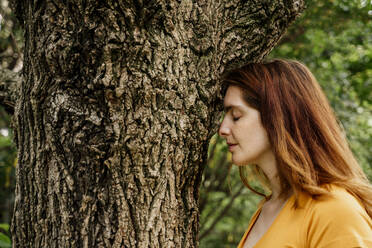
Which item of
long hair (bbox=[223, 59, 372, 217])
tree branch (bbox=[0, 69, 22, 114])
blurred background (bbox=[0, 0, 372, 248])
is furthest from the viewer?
blurred background (bbox=[0, 0, 372, 248])

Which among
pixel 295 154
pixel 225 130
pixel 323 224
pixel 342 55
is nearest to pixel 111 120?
pixel 225 130

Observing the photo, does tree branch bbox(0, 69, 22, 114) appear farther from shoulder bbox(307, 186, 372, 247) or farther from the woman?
shoulder bbox(307, 186, 372, 247)

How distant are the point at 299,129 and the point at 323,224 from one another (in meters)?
0.52

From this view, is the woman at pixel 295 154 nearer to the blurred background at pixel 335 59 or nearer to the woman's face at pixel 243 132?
the woman's face at pixel 243 132

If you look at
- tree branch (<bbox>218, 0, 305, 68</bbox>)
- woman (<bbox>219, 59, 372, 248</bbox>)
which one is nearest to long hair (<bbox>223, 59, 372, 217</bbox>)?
woman (<bbox>219, 59, 372, 248</bbox>)

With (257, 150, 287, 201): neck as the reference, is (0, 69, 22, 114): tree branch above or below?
above

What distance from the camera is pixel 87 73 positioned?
5.50 feet

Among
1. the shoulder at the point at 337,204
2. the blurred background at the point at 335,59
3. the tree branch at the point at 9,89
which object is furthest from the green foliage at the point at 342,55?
the tree branch at the point at 9,89

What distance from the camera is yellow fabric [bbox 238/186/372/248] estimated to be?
147cm

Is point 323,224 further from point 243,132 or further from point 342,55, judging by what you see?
point 342,55

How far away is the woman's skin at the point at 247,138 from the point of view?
1942mm

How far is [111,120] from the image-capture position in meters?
1.67

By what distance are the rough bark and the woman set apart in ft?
0.86

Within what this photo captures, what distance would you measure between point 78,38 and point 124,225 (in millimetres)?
929
